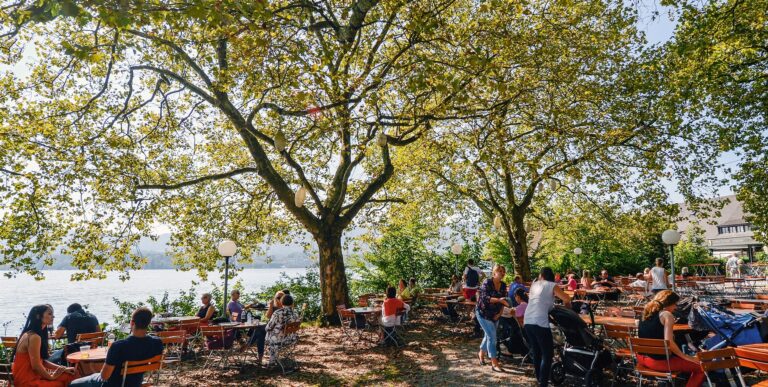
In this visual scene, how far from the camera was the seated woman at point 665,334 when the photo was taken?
4.96 m

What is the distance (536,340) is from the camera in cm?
629

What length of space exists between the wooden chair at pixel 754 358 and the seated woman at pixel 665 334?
528mm

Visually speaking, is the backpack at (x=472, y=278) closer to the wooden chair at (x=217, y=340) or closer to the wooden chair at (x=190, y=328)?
the wooden chair at (x=217, y=340)

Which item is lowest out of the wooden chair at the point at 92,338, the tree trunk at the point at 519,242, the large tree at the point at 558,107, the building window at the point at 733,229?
the wooden chair at the point at 92,338

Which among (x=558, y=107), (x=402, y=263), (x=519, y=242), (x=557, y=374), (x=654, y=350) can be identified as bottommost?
(x=557, y=374)

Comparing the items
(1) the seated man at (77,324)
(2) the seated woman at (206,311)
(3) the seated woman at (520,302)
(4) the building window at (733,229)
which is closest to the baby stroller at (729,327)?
(3) the seated woman at (520,302)

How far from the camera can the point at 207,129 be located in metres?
14.8

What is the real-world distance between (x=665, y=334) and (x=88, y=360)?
23.3 ft

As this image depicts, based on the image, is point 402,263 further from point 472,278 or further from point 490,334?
point 490,334

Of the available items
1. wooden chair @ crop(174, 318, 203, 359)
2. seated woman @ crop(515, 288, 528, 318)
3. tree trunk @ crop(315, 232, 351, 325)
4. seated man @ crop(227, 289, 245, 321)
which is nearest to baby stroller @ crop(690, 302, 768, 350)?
seated woman @ crop(515, 288, 528, 318)

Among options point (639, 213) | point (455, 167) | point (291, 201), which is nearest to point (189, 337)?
point (291, 201)

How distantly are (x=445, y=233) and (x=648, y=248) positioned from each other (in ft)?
49.9

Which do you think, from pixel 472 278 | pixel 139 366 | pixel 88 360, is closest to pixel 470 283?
pixel 472 278

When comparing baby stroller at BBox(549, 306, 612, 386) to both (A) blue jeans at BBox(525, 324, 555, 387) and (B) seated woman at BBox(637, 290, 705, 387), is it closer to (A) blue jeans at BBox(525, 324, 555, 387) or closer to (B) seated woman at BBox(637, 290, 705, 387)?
(A) blue jeans at BBox(525, 324, 555, 387)
